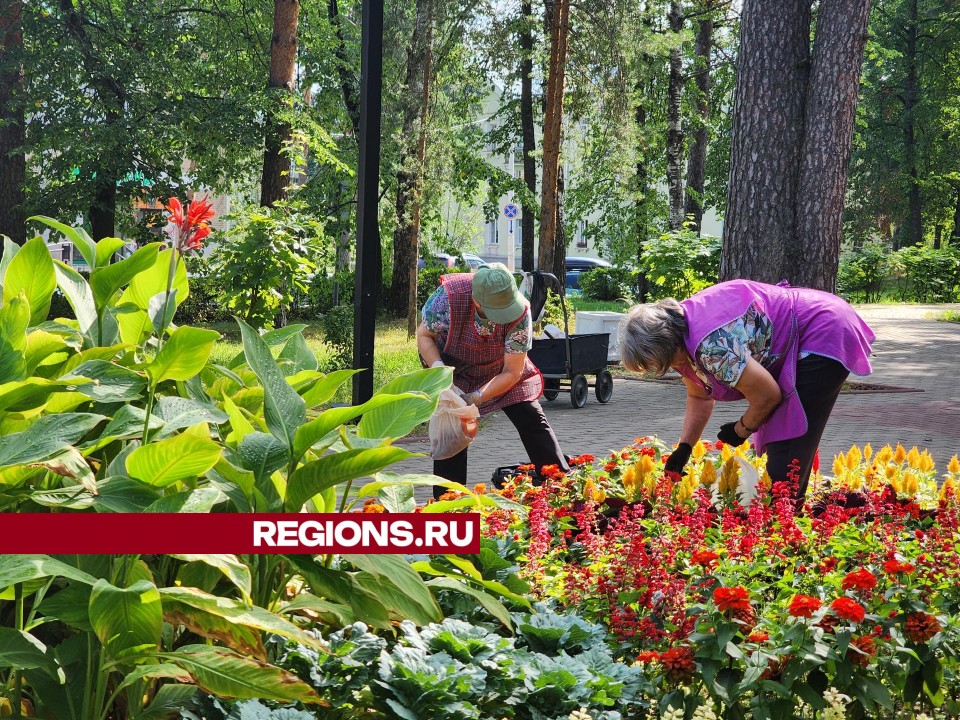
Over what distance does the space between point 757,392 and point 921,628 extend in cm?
128

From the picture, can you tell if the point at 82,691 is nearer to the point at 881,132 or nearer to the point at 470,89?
the point at 470,89

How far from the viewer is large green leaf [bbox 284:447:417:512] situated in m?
2.15

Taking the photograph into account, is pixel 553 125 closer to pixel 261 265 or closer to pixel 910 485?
pixel 261 265

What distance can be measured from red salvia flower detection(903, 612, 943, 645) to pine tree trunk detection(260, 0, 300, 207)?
13825 millimetres

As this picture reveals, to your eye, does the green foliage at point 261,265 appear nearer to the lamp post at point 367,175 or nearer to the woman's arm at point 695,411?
the lamp post at point 367,175

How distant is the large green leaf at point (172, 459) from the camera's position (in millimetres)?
1982

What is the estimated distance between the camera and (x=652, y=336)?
3693 millimetres

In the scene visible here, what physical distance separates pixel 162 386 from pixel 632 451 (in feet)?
8.91

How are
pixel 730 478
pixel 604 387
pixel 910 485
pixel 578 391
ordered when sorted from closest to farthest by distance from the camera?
pixel 730 478 < pixel 910 485 < pixel 578 391 < pixel 604 387

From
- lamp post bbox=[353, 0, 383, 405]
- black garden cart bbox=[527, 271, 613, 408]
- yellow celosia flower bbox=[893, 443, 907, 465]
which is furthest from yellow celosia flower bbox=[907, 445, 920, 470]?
black garden cart bbox=[527, 271, 613, 408]

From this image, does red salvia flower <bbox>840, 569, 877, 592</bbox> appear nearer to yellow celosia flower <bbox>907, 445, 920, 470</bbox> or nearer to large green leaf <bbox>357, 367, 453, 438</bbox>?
large green leaf <bbox>357, 367, 453, 438</bbox>

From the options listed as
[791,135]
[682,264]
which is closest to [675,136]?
[682,264]

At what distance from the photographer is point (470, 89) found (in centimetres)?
2203

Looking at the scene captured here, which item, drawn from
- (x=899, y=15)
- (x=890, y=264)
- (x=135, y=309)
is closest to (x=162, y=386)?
(x=135, y=309)
